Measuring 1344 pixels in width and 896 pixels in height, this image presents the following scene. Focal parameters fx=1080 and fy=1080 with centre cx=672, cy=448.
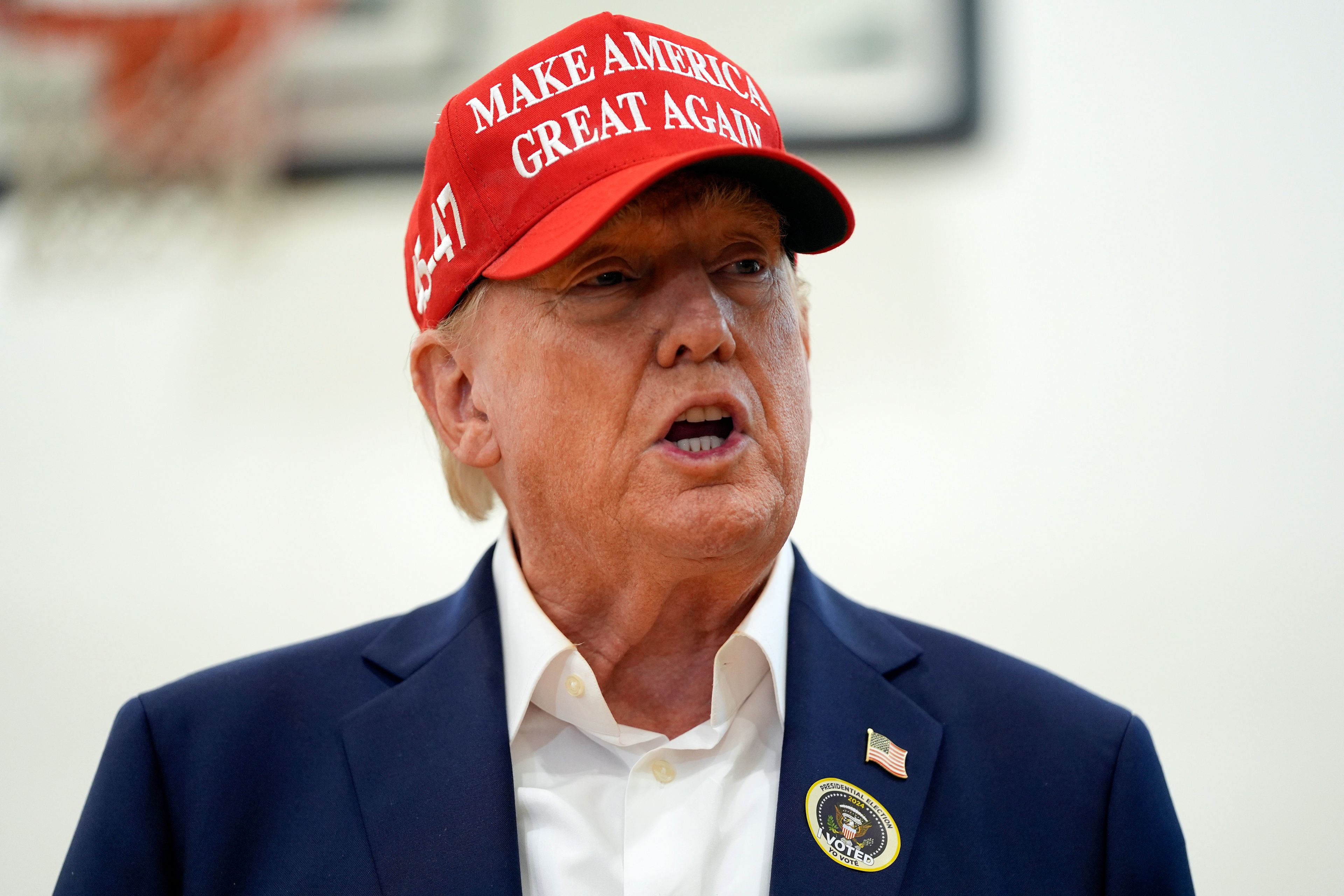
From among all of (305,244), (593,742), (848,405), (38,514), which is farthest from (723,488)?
(38,514)

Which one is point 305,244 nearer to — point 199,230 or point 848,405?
point 199,230

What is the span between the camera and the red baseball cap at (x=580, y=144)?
102 centimetres

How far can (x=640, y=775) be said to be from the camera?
1036 mm

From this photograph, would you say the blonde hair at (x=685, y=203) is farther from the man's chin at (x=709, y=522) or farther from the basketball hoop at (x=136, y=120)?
the basketball hoop at (x=136, y=120)

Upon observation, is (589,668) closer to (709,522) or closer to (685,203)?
(709,522)

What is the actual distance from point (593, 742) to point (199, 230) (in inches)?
63.2

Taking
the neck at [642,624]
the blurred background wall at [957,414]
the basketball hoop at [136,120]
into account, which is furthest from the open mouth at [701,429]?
the basketball hoop at [136,120]

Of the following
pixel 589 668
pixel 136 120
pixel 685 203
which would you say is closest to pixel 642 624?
pixel 589 668

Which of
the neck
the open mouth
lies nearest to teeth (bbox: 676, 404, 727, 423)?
the open mouth

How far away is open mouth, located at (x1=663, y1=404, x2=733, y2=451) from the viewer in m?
1.03

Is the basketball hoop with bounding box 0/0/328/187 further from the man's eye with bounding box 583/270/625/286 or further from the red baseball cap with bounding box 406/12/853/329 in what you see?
the man's eye with bounding box 583/270/625/286

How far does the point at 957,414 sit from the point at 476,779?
4.40 ft

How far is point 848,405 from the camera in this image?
6.97 ft

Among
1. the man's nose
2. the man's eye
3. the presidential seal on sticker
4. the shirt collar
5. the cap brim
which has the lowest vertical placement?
the presidential seal on sticker
